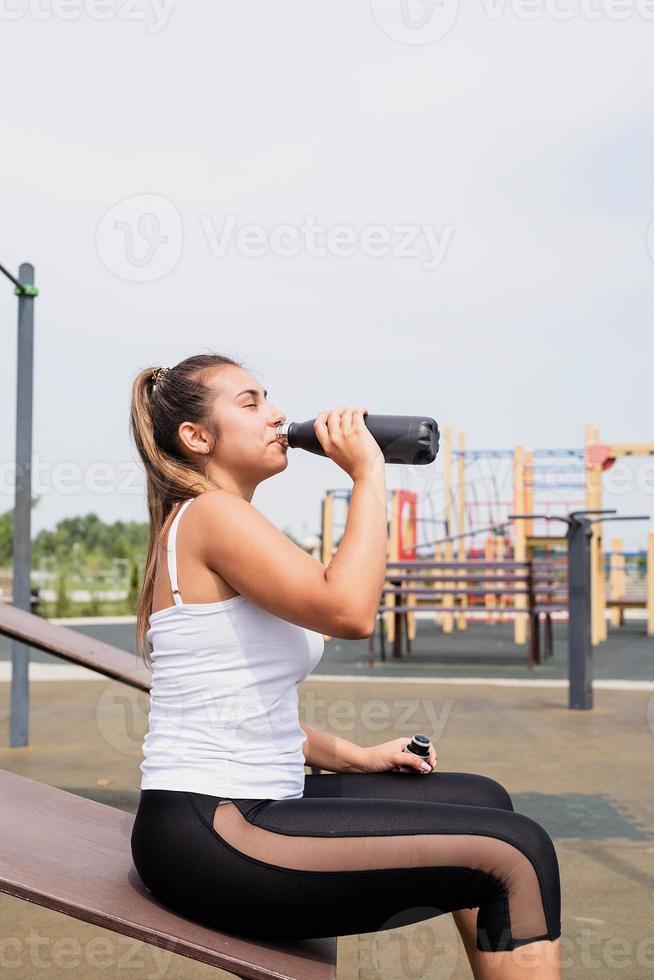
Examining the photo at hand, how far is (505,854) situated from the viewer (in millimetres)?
1510

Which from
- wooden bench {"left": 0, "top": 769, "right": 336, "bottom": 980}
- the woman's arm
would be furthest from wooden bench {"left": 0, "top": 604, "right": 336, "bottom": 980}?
the woman's arm

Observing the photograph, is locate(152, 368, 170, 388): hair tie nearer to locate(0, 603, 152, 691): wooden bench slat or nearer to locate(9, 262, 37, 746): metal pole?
locate(0, 603, 152, 691): wooden bench slat

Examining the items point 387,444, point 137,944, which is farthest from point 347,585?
point 137,944

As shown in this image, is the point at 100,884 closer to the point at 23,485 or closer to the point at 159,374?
the point at 159,374

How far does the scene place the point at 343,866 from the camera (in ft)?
4.96

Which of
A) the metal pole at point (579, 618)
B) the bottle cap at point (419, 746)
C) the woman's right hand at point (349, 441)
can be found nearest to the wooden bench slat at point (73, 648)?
the bottle cap at point (419, 746)

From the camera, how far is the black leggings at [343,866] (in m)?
1.51

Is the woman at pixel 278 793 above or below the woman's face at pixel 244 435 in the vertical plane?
below

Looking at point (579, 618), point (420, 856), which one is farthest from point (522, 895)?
point (579, 618)

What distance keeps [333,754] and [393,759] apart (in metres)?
0.12

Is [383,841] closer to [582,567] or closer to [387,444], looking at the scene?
[387,444]

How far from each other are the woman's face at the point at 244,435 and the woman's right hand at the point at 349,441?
0.30 feet

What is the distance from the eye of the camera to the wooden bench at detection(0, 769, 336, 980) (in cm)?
145

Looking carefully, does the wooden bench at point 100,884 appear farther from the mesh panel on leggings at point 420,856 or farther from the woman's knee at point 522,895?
the woman's knee at point 522,895
